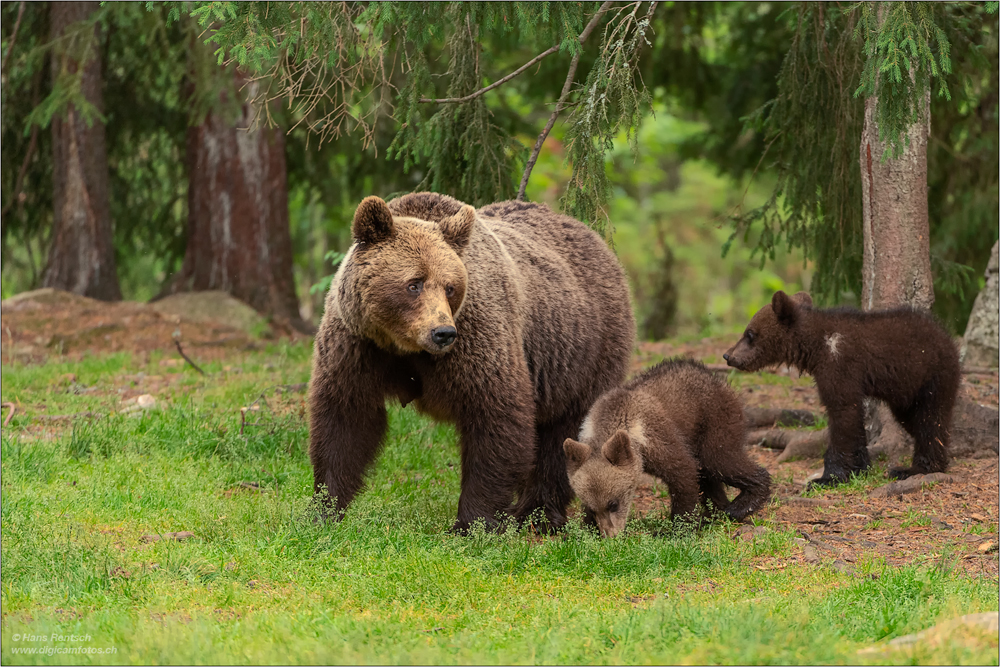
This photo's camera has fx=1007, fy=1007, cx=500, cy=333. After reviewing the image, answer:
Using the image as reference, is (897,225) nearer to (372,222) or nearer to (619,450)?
(619,450)

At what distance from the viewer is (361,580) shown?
5383 millimetres

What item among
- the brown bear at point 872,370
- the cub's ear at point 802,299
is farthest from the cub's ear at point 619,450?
the cub's ear at point 802,299

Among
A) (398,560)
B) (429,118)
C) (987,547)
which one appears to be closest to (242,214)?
(429,118)

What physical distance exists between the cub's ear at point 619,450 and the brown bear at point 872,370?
91.4 inches

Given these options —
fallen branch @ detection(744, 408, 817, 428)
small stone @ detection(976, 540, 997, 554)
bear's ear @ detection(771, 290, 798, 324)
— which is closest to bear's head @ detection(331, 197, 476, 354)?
bear's ear @ detection(771, 290, 798, 324)

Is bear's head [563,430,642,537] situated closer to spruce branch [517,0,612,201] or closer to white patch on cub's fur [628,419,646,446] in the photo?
white patch on cub's fur [628,419,646,446]

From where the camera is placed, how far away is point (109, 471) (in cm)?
749

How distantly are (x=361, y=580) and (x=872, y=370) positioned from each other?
453 centimetres

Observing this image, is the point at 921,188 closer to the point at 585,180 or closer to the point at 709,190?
the point at 585,180

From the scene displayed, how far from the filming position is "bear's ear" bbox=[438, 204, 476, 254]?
253 inches

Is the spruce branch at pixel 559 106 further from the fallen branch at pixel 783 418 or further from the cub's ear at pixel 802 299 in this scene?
the fallen branch at pixel 783 418

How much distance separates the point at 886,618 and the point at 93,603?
149 inches

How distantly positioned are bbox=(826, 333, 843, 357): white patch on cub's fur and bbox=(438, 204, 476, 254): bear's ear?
3.27 metres

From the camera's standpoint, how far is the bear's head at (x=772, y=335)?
26.7 feet
